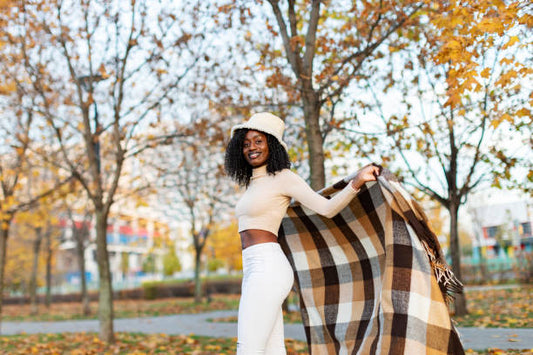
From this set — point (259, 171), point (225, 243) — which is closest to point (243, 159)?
point (259, 171)

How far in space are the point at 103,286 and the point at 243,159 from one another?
294 inches

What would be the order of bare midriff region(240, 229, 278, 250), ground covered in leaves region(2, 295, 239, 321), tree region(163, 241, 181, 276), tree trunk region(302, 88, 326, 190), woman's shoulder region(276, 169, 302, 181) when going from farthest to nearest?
tree region(163, 241, 181, 276)
ground covered in leaves region(2, 295, 239, 321)
tree trunk region(302, 88, 326, 190)
woman's shoulder region(276, 169, 302, 181)
bare midriff region(240, 229, 278, 250)

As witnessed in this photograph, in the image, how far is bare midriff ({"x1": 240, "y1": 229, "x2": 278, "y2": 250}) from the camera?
3520 mm

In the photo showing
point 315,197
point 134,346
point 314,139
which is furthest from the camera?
point 134,346

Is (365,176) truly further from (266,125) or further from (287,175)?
(266,125)

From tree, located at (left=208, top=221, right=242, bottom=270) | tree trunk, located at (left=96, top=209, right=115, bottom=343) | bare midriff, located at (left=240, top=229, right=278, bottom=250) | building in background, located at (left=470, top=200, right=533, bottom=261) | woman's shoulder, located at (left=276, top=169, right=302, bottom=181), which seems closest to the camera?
bare midriff, located at (left=240, top=229, right=278, bottom=250)

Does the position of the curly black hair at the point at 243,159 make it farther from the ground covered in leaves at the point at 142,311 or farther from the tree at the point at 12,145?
the ground covered in leaves at the point at 142,311

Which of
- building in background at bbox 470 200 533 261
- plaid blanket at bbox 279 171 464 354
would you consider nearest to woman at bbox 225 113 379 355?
plaid blanket at bbox 279 171 464 354

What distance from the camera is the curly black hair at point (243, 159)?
146 inches

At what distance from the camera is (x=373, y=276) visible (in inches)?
151

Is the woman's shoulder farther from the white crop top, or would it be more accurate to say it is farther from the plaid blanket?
the plaid blanket

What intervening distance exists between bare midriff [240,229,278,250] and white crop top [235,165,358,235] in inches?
1.1

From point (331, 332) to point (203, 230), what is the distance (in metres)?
19.4

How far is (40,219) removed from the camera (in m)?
16.2
